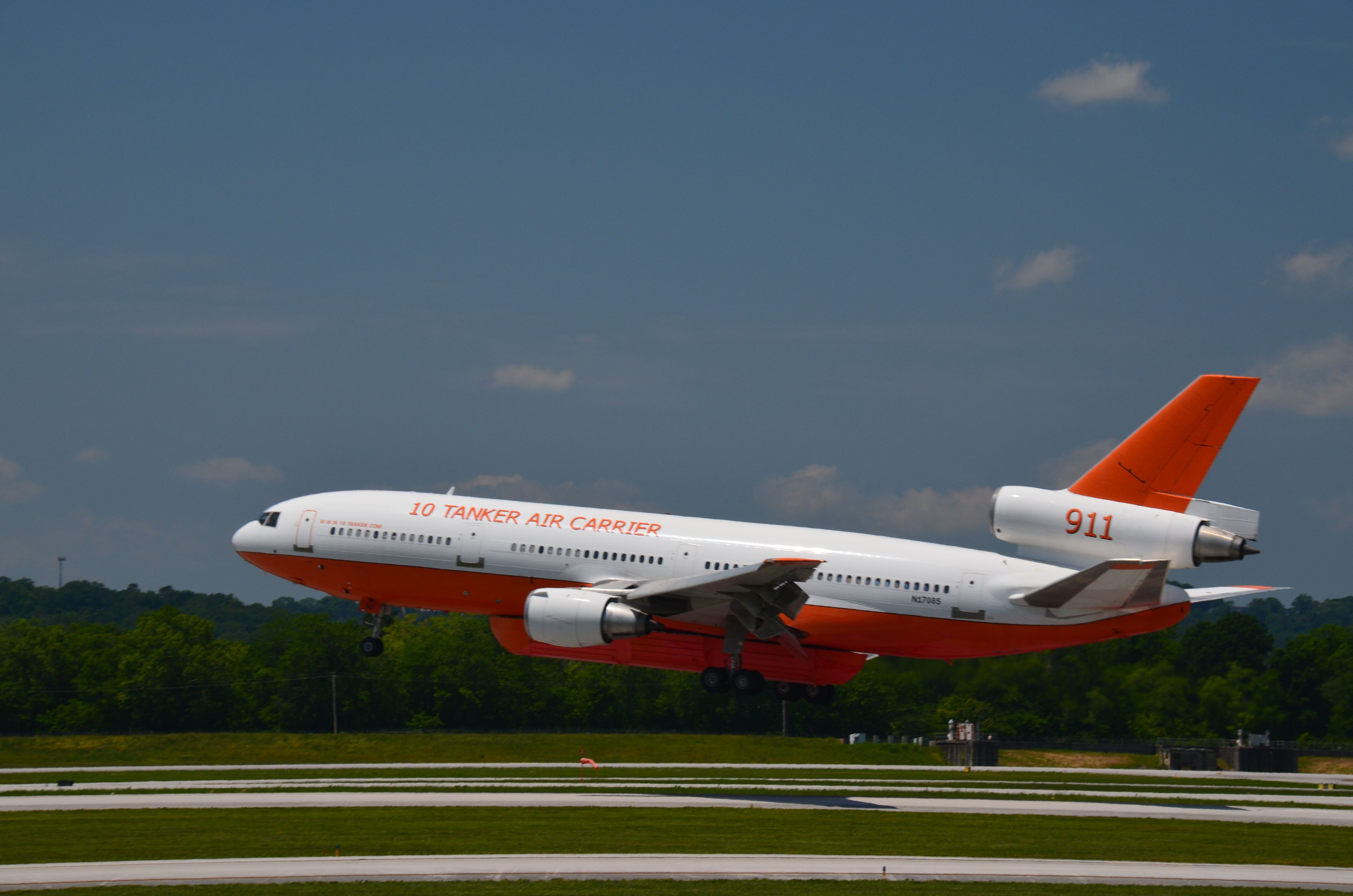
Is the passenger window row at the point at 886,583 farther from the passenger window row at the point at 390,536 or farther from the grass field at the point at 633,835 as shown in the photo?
the passenger window row at the point at 390,536

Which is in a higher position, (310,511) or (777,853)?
(310,511)

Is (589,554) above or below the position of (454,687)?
above

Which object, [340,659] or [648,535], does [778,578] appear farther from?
[340,659]

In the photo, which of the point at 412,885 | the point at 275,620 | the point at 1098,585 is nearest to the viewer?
the point at 412,885

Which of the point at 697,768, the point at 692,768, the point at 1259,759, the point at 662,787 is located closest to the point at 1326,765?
the point at 1259,759

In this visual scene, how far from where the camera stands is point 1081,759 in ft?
228

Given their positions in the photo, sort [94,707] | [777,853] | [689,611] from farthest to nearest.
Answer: [94,707]
[689,611]
[777,853]

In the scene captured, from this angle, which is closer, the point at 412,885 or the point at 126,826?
the point at 412,885

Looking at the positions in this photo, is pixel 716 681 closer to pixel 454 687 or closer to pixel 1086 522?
pixel 1086 522

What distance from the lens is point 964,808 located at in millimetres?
39906

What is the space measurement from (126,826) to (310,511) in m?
13.8

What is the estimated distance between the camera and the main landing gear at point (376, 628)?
4447cm

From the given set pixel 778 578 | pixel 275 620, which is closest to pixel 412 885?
pixel 778 578

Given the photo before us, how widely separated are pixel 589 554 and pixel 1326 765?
177 ft
